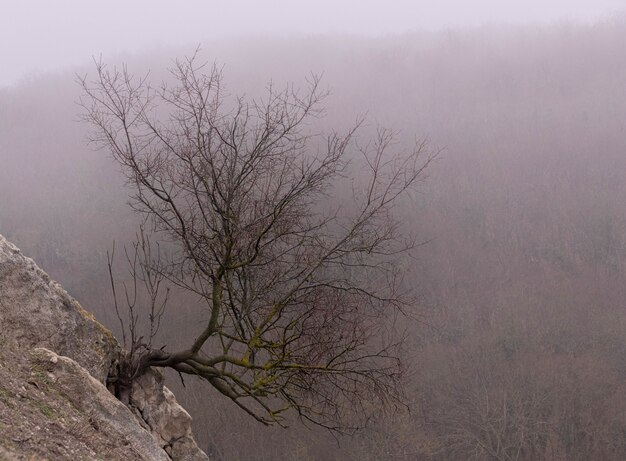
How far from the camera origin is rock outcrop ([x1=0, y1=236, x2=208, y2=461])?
163 inches

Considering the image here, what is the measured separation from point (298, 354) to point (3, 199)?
106 ft

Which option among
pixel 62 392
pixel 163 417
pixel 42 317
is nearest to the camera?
pixel 62 392

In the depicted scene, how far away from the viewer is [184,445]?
22.6 feet

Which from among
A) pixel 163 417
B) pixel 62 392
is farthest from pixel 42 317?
pixel 163 417

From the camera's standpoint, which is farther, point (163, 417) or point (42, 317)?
point (163, 417)

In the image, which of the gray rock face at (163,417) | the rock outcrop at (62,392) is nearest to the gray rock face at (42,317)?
the rock outcrop at (62,392)

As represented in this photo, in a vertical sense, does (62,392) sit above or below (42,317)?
below

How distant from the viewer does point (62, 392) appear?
4871 millimetres

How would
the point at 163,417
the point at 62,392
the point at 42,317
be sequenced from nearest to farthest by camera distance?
the point at 62,392, the point at 42,317, the point at 163,417

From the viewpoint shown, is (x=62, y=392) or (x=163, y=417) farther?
(x=163, y=417)

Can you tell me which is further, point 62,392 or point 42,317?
point 42,317

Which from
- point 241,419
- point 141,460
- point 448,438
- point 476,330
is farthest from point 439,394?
point 141,460

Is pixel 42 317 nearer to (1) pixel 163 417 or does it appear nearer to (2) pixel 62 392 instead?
(2) pixel 62 392

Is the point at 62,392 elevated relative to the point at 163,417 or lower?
lower
